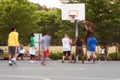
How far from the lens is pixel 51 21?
2975 inches

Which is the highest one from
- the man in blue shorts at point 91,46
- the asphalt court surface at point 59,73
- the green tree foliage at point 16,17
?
the green tree foliage at point 16,17

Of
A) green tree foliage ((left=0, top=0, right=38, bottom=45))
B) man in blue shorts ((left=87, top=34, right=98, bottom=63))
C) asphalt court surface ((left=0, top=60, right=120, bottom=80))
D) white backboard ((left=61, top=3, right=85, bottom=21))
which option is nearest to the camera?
asphalt court surface ((left=0, top=60, right=120, bottom=80))

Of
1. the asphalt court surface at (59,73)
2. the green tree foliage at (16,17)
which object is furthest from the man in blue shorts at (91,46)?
the green tree foliage at (16,17)

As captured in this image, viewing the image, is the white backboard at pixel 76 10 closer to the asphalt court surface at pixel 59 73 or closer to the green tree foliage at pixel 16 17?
the asphalt court surface at pixel 59 73

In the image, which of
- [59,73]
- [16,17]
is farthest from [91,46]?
[16,17]

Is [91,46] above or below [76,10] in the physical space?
below

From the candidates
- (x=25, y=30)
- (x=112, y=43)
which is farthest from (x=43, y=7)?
(x=112, y=43)

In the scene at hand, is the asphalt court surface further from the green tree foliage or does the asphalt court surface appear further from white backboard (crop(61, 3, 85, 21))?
the green tree foliage

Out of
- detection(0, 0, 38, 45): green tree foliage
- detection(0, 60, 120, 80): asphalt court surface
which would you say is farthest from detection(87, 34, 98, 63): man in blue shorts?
detection(0, 0, 38, 45): green tree foliage

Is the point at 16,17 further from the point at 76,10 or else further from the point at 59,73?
the point at 59,73

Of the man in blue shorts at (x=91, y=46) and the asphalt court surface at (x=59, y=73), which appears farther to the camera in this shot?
the man in blue shorts at (x=91, y=46)

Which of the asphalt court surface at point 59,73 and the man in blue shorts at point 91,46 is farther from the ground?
the man in blue shorts at point 91,46

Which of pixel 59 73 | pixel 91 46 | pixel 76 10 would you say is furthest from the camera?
pixel 76 10

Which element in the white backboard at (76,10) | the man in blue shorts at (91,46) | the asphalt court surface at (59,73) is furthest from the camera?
the white backboard at (76,10)
